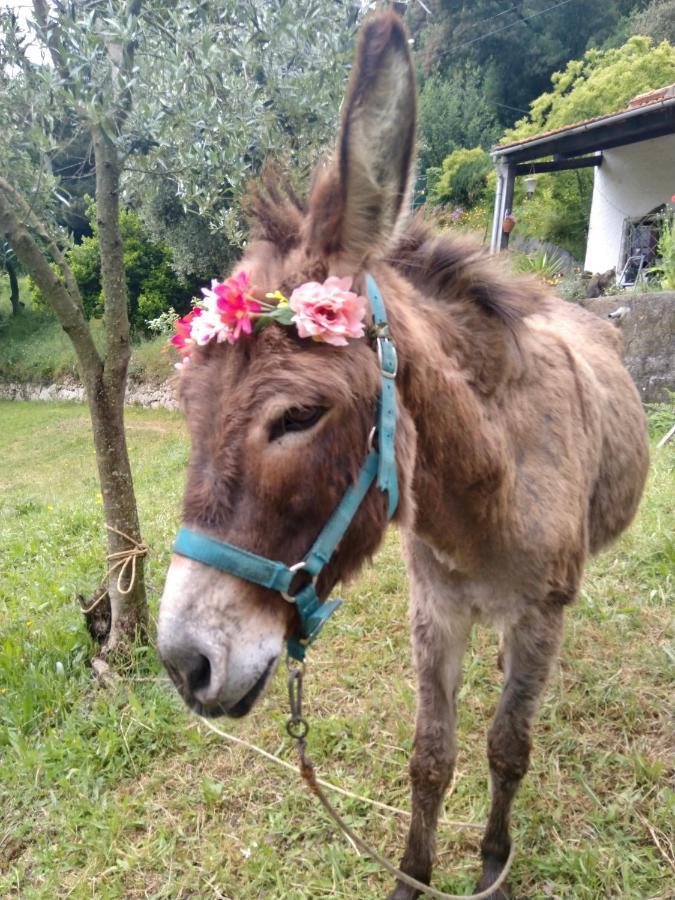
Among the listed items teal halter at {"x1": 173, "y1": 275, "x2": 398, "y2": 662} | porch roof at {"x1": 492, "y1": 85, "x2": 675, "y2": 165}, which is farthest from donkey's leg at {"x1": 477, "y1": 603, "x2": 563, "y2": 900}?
porch roof at {"x1": 492, "y1": 85, "x2": 675, "y2": 165}

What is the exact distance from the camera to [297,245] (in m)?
1.52

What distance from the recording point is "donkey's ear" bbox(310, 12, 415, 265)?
132cm

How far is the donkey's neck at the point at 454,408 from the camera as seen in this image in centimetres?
157

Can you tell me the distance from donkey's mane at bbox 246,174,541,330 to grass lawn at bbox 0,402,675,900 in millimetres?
1858

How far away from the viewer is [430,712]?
2.24m

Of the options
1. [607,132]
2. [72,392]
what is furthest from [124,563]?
[72,392]

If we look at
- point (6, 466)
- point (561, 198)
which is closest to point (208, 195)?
point (6, 466)

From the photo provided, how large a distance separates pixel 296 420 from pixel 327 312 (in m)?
0.25

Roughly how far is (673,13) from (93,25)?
29699 millimetres

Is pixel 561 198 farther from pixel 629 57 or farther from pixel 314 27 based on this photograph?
pixel 314 27

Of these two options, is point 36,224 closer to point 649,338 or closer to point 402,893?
point 402,893

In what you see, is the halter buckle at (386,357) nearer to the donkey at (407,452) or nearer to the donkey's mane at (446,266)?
the donkey at (407,452)

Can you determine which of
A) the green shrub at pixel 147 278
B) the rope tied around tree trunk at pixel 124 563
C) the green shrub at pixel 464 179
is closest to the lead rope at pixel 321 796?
the rope tied around tree trunk at pixel 124 563

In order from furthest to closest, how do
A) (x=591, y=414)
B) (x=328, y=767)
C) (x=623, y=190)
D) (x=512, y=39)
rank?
(x=512, y=39) < (x=623, y=190) < (x=328, y=767) < (x=591, y=414)
